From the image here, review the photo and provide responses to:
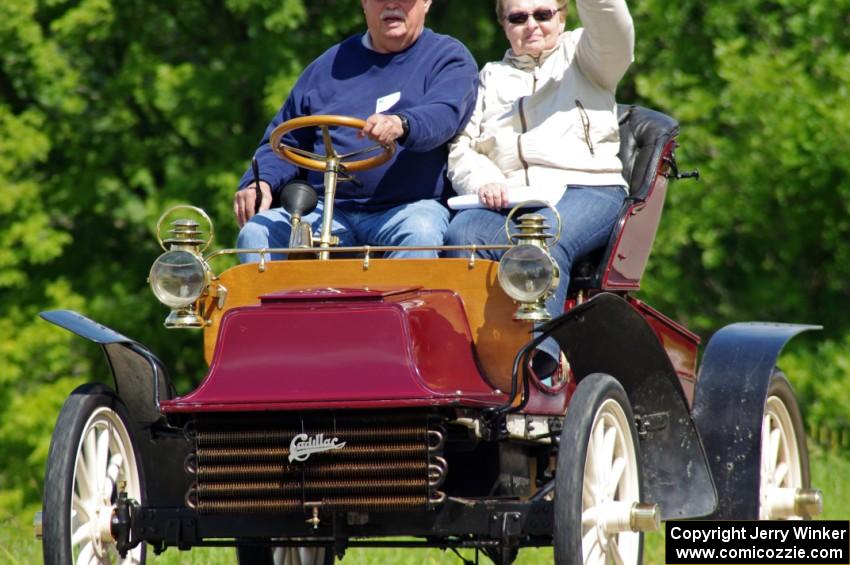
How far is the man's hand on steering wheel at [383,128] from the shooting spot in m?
5.80

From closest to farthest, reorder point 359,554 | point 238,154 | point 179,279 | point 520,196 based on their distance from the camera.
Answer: point 179,279 < point 520,196 < point 359,554 < point 238,154

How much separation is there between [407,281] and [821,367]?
10.9 m

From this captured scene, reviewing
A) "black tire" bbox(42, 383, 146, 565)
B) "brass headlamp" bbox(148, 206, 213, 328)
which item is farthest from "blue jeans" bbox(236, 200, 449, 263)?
"black tire" bbox(42, 383, 146, 565)

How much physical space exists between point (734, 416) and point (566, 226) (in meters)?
1.11

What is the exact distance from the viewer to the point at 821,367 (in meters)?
Result: 15.6

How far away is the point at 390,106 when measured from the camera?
641 centimetres

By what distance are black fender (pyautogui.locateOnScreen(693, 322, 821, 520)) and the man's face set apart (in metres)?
1.83

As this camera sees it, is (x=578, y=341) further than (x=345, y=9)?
No

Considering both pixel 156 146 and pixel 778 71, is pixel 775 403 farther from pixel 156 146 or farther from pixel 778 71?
pixel 156 146

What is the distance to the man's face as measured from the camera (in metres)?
6.59

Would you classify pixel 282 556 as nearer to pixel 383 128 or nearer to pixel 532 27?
pixel 383 128

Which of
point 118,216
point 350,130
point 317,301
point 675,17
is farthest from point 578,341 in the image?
point 118,216

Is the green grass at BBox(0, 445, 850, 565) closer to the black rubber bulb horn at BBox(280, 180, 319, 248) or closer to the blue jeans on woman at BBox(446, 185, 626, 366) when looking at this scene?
the black rubber bulb horn at BBox(280, 180, 319, 248)

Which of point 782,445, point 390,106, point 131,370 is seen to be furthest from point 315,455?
point 782,445
